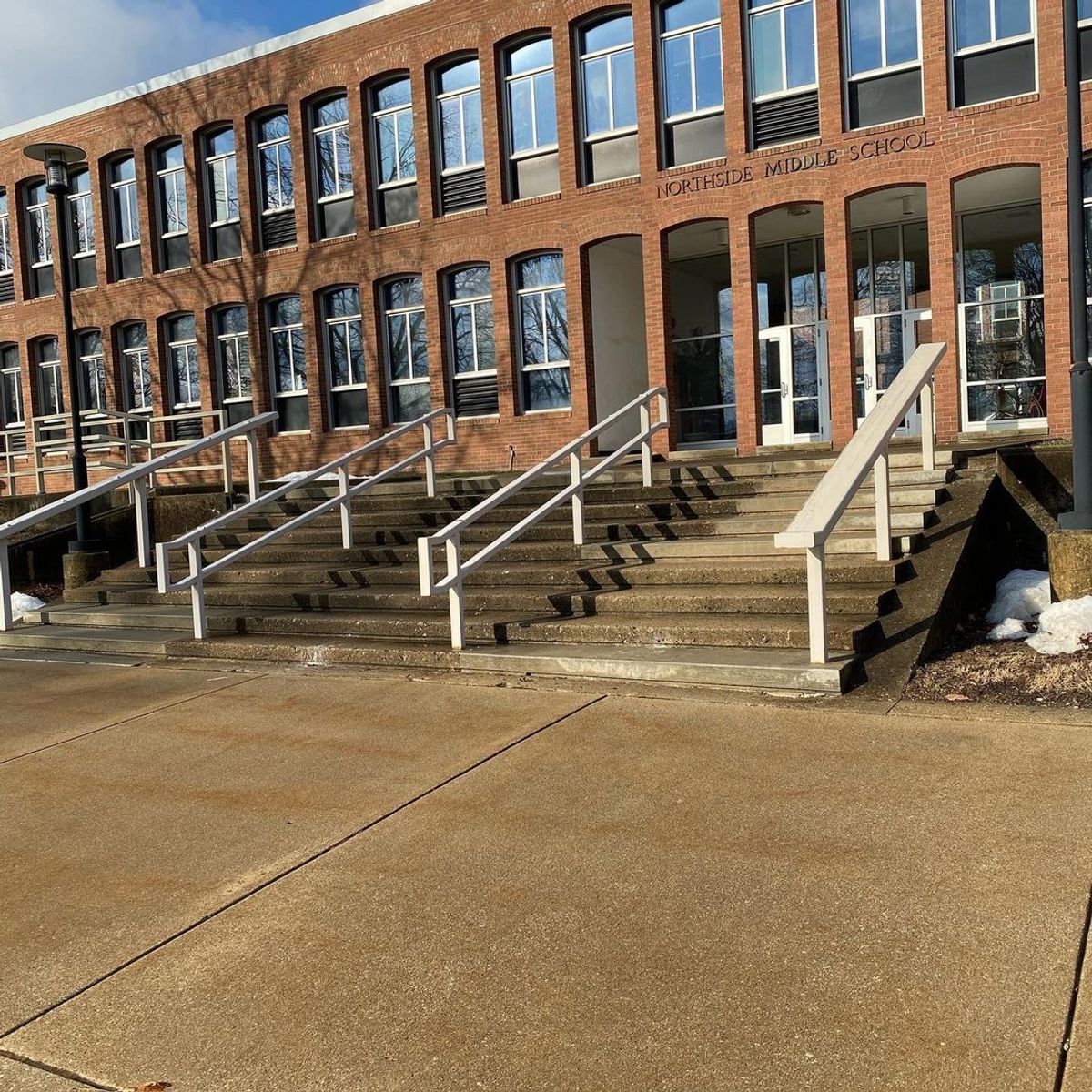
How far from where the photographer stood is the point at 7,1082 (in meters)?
2.78

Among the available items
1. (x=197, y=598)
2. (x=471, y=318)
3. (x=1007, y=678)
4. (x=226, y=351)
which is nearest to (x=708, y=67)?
(x=471, y=318)

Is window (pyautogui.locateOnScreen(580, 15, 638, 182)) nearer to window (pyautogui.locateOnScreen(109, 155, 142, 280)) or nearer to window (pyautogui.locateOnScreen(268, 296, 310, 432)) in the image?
window (pyautogui.locateOnScreen(268, 296, 310, 432))

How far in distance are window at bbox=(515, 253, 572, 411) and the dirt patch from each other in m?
11.2

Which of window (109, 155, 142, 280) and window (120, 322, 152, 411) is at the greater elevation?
window (109, 155, 142, 280)

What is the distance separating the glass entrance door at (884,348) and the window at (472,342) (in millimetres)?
5792

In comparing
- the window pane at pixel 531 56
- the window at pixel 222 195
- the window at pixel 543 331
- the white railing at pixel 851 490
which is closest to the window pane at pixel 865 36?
the window pane at pixel 531 56

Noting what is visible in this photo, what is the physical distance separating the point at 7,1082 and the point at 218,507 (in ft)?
40.1

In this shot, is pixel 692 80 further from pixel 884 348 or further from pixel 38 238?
pixel 38 238

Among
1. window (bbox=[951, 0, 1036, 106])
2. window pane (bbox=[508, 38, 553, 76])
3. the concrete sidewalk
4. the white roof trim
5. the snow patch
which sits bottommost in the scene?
the concrete sidewalk

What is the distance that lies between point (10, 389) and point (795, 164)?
18.7 metres

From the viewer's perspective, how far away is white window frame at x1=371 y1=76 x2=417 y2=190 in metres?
18.5

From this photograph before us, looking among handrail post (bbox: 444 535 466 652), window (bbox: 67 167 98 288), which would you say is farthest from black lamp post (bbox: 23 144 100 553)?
window (bbox: 67 167 98 288)

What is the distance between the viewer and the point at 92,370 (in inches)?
930

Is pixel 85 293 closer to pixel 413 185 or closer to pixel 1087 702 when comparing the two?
pixel 413 185
